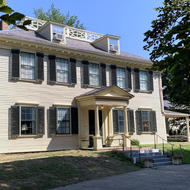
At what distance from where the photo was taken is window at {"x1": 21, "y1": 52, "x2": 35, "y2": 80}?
49.1 ft

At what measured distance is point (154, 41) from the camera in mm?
10031

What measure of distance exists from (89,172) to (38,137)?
5294 mm

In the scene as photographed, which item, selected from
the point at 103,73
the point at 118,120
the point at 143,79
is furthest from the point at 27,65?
the point at 143,79

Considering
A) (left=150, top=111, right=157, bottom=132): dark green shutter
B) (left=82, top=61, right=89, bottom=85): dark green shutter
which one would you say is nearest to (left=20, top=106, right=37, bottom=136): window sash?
(left=82, top=61, right=89, bottom=85): dark green shutter

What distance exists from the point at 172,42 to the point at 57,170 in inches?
252

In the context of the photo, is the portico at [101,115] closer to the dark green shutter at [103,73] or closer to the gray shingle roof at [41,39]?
the dark green shutter at [103,73]

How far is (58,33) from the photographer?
1711cm

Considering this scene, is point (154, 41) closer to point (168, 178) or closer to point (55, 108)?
point (168, 178)

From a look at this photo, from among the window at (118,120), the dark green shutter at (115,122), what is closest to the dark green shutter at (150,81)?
the window at (118,120)

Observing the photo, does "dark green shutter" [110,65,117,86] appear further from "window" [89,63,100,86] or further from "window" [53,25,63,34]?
"window" [53,25,63,34]

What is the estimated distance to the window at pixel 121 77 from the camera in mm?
18734

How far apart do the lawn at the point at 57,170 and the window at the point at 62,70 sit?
202 inches

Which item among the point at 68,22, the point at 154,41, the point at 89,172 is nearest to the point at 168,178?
the point at 89,172

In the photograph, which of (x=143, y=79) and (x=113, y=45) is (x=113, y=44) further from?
(x=143, y=79)
